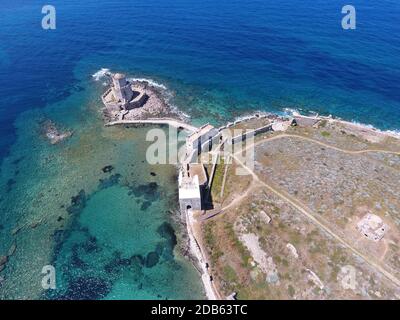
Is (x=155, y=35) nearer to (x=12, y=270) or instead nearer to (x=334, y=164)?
(x=334, y=164)

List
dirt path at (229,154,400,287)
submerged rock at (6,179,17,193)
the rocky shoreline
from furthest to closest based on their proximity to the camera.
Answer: the rocky shoreline < submerged rock at (6,179,17,193) < dirt path at (229,154,400,287)

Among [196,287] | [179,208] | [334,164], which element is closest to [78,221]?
[179,208]

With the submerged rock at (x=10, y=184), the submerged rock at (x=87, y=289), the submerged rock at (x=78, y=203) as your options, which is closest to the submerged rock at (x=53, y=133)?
the submerged rock at (x=10, y=184)

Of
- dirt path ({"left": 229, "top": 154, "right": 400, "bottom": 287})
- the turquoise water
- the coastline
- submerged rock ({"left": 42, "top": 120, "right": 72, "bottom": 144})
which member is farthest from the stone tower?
dirt path ({"left": 229, "top": 154, "right": 400, "bottom": 287})

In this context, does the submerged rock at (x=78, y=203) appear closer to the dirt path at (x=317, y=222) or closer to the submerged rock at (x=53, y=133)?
the submerged rock at (x=53, y=133)

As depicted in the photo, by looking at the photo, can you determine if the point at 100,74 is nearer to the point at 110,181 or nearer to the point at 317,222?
the point at 110,181

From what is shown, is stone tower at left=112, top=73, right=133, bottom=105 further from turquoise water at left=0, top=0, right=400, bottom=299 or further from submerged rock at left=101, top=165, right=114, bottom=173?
submerged rock at left=101, top=165, right=114, bottom=173
